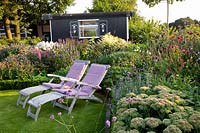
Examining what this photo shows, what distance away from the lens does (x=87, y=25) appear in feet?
70.1

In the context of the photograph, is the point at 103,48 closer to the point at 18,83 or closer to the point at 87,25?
the point at 18,83

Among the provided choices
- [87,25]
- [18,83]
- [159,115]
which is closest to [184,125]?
[159,115]

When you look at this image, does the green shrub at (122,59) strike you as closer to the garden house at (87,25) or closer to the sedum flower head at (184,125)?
the sedum flower head at (184,125)

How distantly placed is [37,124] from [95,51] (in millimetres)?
6127

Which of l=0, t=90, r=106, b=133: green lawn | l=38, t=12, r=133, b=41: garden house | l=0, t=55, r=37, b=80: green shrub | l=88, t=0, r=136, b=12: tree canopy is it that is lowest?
l=0, t=90, r=106, b=133: green lawn

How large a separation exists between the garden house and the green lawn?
14252mm

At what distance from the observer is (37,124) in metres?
5.26

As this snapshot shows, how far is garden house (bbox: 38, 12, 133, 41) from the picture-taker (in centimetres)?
2047

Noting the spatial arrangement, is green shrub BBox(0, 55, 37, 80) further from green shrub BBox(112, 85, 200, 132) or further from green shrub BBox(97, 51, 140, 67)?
green shrub BBox(112, 85, 200, 132)

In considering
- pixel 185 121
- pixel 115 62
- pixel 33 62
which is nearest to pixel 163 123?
pixel 185 121

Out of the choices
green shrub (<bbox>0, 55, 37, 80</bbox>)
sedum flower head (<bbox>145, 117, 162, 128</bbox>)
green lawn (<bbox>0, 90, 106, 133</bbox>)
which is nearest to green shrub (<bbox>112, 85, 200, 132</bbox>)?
sedum flower head (<bbox>145, 117, 162, 128</bbox>)

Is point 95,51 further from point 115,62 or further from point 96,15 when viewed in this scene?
point 96,15

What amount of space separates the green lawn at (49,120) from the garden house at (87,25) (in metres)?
14.3

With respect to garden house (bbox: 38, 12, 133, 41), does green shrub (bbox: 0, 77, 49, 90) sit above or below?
below
